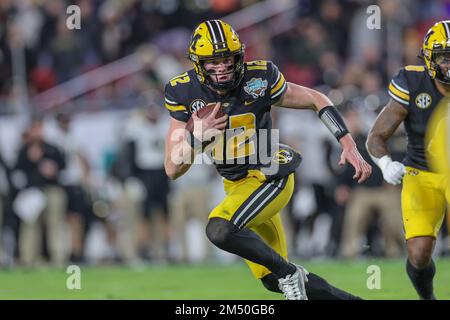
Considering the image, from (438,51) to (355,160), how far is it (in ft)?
3.19

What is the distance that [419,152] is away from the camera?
7559mm

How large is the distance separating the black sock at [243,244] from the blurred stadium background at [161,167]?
4.78 meters

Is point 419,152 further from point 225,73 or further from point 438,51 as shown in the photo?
point 225,73

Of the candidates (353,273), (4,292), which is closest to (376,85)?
(353,273)

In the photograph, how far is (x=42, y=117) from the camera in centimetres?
1337

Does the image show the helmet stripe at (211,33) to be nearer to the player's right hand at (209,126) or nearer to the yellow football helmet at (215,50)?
the yellow football helmet at (215,50)

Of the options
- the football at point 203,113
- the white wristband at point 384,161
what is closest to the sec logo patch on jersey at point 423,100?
the white wristband at point 384,161

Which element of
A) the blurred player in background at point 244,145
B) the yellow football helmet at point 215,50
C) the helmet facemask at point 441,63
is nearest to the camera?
the blurred player in background at point 244,145

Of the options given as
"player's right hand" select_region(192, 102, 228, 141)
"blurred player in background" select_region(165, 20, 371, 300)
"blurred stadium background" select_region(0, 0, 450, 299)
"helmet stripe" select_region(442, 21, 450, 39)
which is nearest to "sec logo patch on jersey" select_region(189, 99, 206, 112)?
"blurred player in background" select_region(165, 20, 371, 300)

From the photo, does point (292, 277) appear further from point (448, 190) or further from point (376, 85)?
point (376, 85)

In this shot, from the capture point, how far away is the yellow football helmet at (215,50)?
23.1 ft

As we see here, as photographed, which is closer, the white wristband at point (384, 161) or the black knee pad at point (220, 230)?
the black knee pad at point (220, 230)

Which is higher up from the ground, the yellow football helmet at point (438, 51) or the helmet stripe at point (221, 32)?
the helmet stripe at point (221, 32)

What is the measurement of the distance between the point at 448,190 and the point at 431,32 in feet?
3.59
